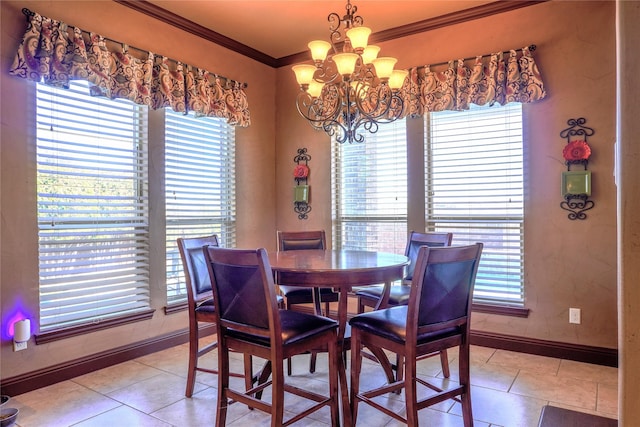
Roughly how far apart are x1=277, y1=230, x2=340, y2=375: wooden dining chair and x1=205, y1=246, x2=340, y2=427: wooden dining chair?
2.66 feet

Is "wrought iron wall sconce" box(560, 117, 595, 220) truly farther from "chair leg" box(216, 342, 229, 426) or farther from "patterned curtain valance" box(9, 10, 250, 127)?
"patterned curtain valance" box(9, 10, 250, 127)

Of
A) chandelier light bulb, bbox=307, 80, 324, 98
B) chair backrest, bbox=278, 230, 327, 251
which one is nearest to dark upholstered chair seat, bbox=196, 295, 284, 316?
chair backrest, bbox=278, 230, 327, 251

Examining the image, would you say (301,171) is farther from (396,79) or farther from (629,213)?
(629,213)

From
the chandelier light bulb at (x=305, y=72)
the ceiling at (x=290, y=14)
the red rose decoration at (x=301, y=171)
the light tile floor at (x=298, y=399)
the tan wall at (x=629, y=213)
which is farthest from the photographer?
the red rose decoration at (x=301, y=171)

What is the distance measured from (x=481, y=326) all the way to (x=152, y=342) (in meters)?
2.79

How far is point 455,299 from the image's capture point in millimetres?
1990

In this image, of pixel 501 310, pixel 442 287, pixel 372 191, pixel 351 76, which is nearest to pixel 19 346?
pixel 442 287

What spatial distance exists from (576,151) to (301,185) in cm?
257

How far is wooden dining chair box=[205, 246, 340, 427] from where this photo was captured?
72.8 inches

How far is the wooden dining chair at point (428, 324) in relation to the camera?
1850 millimetres

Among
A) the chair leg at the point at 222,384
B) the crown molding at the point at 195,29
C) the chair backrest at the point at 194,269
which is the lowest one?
the chair leg at the point at 222,384

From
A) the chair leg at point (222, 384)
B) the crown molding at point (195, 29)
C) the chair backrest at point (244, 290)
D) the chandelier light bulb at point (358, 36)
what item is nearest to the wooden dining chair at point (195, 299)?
the chair leg at point (222, 384)

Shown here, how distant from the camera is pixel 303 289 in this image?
123 inches

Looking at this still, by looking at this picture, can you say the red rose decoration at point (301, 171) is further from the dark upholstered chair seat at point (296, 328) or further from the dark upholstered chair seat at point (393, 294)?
the dark upholstered chair seat at point (296, 328)
